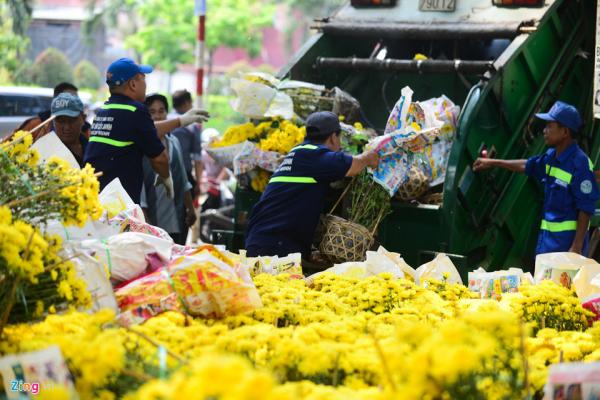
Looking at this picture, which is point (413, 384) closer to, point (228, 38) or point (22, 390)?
point (22, 390)

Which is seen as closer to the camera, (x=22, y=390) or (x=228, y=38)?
(x=22, y=390)

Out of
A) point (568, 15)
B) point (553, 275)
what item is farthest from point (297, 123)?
point (553, 275)

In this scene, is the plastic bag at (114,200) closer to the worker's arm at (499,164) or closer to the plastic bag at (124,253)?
the plastic bag at (124,253)

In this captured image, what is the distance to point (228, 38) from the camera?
35219 mm

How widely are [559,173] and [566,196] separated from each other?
0.15 metres

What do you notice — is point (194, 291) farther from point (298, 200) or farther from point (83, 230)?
point (298, 200)

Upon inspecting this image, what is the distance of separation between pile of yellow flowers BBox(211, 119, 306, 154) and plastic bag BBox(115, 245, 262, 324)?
10.4 ft

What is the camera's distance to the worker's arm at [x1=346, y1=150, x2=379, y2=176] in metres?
6.11

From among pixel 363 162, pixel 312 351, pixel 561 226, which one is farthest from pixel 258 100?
pixel 312 351

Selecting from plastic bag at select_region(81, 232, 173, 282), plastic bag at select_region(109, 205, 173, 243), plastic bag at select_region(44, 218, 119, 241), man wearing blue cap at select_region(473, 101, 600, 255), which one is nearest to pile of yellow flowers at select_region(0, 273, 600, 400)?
plastic bag at select_region(81, 232, 173, 282)

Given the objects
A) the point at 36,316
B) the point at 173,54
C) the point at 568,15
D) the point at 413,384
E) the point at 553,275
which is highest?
the point at 568,15

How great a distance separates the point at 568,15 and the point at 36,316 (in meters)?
5.67

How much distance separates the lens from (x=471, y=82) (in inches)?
312

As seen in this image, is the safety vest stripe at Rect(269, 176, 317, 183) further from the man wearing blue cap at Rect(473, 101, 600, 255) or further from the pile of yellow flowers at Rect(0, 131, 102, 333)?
the pile of yellow flowers at Rect(0, 131, 102, 333)
